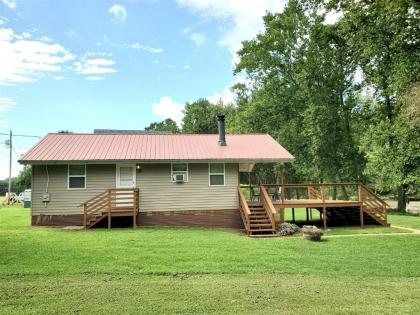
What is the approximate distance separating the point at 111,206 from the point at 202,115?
34016 millimetres

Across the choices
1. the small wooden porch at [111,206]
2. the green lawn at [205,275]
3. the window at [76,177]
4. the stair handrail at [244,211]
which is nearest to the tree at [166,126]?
the window at [76,177]

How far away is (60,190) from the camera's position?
15062 mm

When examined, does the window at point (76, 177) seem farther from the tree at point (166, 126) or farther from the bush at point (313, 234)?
the tree at point (166, 126)

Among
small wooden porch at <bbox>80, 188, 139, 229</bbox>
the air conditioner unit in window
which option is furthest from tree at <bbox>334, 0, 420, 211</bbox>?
small wooden porch at <bbox>80, 188, 139, 229</bbox>

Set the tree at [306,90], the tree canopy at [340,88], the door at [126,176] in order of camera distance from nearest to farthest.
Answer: the door at [126,176], the tree canopy at [340,88], the tree at [306,90]

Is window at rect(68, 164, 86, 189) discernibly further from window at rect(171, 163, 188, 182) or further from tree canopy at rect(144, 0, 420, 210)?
tree canopy at rect(144, 0, 420, 210)

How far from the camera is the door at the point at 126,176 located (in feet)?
→ 50.8

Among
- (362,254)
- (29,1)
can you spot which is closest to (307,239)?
(362,254)

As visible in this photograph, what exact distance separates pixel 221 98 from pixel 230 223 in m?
40.7

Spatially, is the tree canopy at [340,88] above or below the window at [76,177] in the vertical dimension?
above

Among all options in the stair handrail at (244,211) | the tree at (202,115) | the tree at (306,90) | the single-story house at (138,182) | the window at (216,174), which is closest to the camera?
the stair handrail at (244,211)

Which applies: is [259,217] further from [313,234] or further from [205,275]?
[205,275]

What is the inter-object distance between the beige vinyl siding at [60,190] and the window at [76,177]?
0.45 ft

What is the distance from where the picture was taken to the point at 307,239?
39.1 ft
